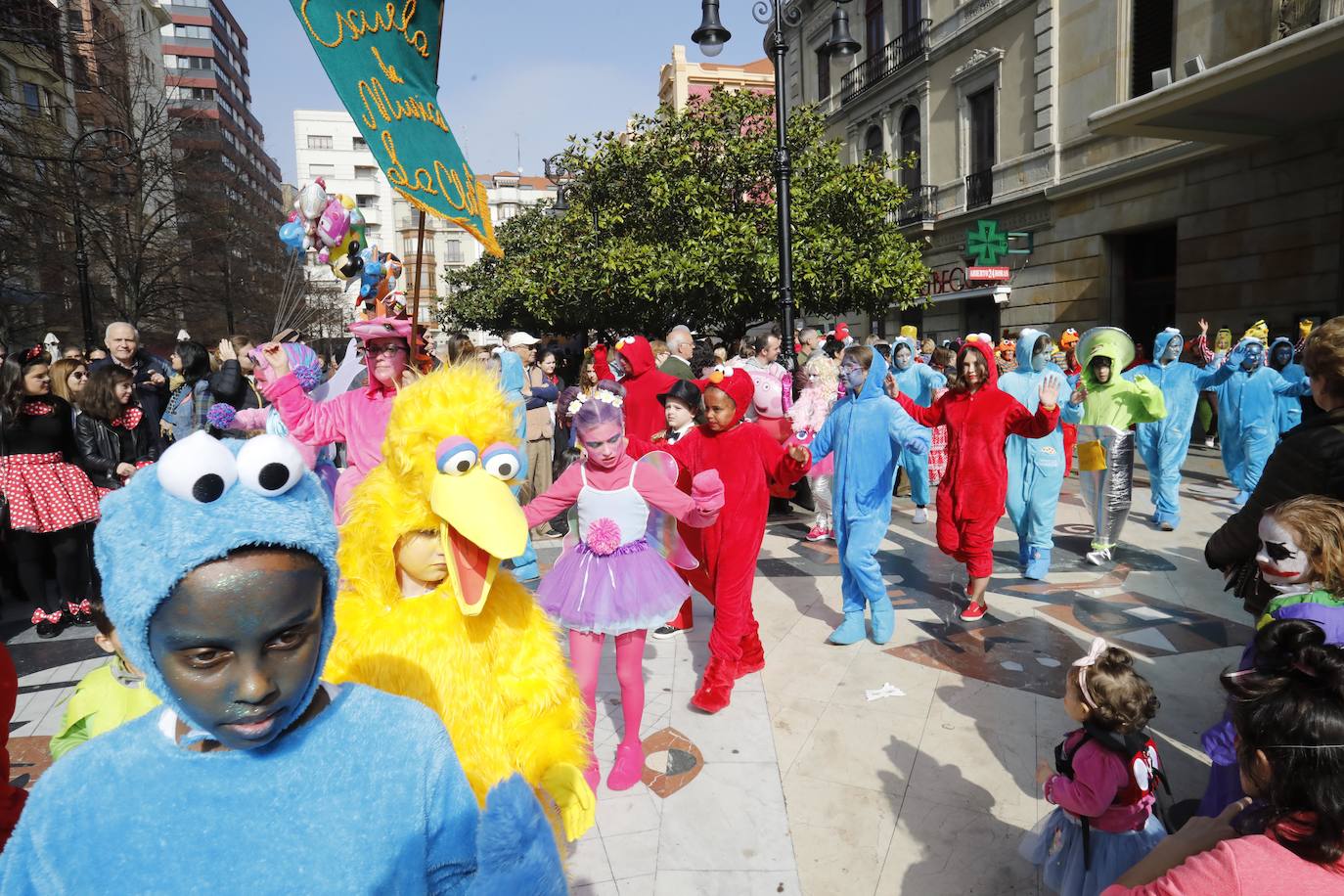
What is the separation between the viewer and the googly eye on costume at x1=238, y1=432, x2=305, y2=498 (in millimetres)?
1135

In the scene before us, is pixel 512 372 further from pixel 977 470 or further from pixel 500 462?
pixel 500 462

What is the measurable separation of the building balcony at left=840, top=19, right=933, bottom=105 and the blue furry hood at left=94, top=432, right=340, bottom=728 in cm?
2480

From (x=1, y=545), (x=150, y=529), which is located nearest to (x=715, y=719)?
(x=150, y=529)

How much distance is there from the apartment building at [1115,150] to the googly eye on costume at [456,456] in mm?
12337

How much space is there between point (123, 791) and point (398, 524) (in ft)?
3.66

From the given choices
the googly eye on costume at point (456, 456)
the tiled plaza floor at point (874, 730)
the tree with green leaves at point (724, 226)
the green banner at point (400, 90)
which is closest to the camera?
the googly eye on costume at point (456, 456)

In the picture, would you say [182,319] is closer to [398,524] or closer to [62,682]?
[62,682]

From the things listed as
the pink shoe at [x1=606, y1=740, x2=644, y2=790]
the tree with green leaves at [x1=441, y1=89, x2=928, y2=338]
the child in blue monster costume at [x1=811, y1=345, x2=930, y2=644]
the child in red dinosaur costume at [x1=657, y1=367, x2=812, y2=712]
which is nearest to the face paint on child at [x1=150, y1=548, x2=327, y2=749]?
the pink shoe at [x1=606, y1=740, x2=644, y2=790]

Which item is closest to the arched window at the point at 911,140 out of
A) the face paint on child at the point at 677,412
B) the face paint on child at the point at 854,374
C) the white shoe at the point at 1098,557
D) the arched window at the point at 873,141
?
the arched window at the point at 873,141

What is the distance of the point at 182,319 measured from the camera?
22609 mm

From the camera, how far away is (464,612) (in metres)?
2.09

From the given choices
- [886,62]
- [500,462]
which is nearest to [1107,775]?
[500,462]

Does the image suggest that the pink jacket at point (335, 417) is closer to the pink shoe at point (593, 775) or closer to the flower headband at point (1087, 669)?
the pink shoe at point (593, 775)

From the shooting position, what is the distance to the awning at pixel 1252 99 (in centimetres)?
999
